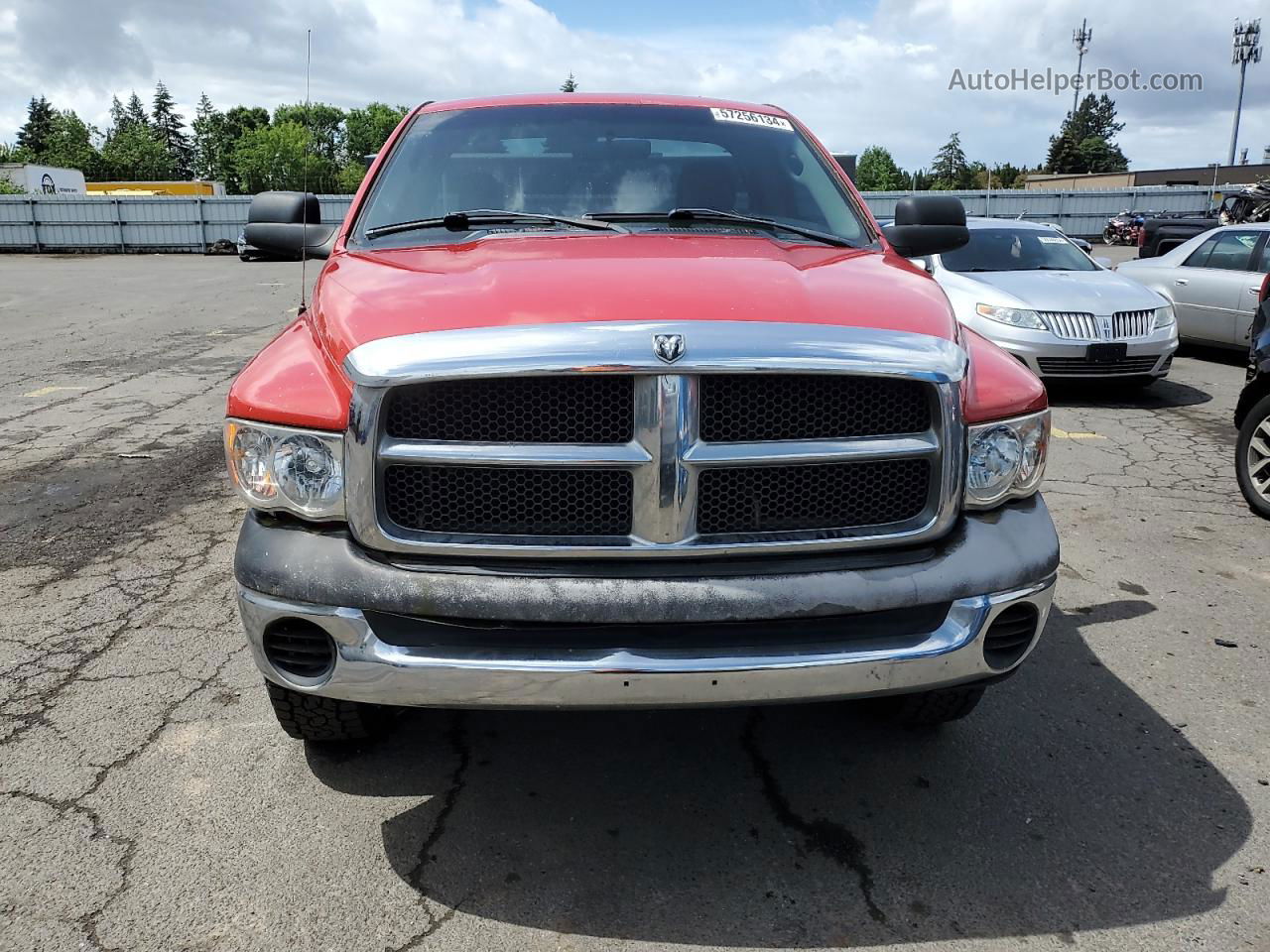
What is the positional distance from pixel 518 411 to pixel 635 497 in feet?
1.08

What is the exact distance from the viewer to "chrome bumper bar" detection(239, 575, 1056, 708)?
2221 mm

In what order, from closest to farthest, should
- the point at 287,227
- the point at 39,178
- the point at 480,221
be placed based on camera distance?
the point at 480,221 → the point at 287,227 → the point at 39,178

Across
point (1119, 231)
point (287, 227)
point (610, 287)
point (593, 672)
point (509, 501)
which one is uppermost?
point (1119, 231)

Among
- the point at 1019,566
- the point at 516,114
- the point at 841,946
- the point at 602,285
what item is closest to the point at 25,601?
the point at 516,114

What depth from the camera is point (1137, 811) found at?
2770 mm

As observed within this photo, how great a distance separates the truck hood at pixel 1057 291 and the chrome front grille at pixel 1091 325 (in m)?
0.04

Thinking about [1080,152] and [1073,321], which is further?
[1080,152]

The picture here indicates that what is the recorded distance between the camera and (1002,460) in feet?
8.21

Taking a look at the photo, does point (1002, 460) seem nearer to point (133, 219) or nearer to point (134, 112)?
point (133, 219)

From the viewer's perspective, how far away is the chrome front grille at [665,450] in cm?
225

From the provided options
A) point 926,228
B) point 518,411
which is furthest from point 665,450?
point 926,228

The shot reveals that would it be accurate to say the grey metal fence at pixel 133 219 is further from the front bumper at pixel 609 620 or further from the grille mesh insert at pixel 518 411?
the grille mesh insert at pixel 518 411

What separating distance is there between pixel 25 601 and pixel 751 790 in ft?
10.4

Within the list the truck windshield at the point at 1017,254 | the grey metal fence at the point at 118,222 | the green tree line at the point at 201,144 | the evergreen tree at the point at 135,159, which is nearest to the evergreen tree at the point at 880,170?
the green tree line at the point at 201,144
